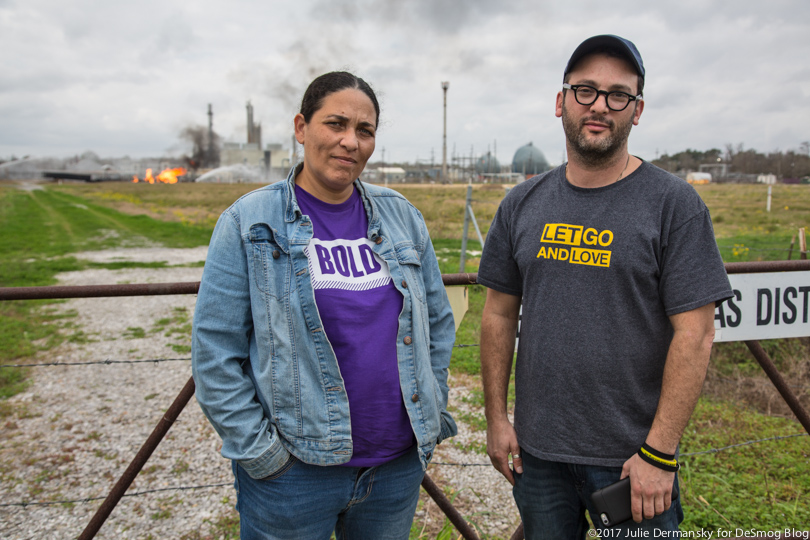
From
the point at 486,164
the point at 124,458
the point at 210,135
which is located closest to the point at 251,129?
the point at 210,135

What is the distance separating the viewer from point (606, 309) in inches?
66.9

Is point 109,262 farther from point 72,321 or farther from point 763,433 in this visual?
point 763,433

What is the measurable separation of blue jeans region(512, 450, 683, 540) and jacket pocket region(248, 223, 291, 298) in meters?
1.08

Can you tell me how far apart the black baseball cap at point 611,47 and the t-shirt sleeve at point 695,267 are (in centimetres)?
54

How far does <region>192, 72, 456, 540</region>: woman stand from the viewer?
1.60 meters

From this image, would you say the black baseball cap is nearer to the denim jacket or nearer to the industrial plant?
the denim jacket

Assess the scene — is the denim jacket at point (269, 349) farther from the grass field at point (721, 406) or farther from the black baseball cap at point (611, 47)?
the grass field at point (721, 406)

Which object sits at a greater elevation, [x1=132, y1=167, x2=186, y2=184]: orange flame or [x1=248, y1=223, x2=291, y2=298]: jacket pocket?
[x1=132, y1=167, x2=186, y2=184]: orange flame

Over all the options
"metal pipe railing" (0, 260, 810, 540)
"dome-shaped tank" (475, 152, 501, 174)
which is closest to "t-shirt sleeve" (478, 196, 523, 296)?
"metal pipe railing" (0, 260, 810, 540)

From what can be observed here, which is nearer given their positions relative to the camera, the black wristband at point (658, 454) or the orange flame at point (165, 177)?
the black wristband at point (658, 454)

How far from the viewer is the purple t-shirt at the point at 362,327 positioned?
167 centimetres

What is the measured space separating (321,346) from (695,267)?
115 cm

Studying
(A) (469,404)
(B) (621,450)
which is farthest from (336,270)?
(A) (469,404)

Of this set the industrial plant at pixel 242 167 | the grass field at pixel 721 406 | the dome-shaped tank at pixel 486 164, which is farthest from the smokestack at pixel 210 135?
the grass field at pixel 721 406
